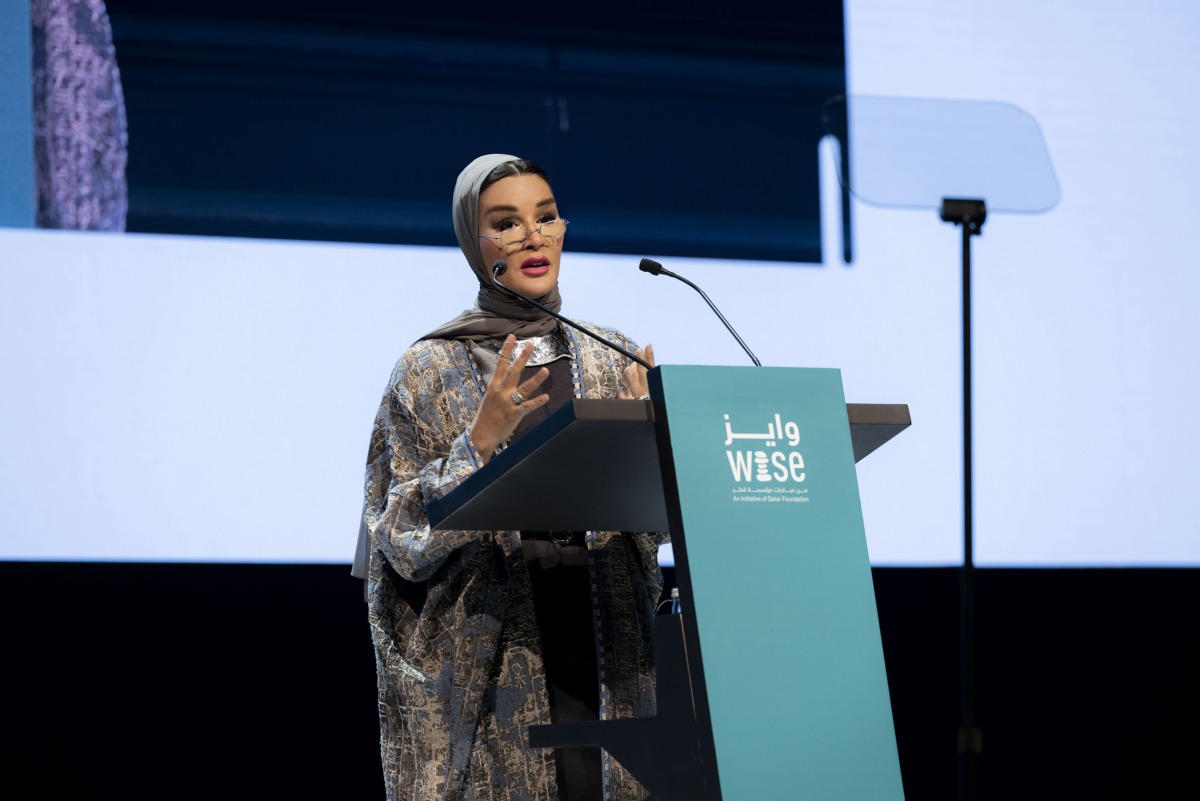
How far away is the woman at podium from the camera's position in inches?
75.3

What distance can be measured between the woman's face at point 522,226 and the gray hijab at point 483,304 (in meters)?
0.02

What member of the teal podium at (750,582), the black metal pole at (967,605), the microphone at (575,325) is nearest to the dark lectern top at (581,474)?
the teal podium at (750,582)

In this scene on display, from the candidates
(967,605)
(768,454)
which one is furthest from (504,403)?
(967,605)

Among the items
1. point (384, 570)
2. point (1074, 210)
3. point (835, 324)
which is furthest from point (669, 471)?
point (1074, 210)

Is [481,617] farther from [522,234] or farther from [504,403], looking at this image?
[522,234]

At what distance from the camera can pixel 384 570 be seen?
2020 mm

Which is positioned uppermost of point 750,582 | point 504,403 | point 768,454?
point 504,403

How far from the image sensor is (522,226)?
86.4 inches

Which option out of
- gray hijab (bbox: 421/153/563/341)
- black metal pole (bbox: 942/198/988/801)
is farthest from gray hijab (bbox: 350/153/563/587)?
black metal pole (bbox: 942/198/988/801)

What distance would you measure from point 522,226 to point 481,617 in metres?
0.66

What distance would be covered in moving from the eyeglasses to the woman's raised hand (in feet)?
1.55

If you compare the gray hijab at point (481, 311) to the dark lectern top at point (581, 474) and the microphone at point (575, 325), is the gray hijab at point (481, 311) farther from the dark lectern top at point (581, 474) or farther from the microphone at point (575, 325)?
the dark lectern top at point (581, 474)

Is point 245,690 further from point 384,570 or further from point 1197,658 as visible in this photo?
point 1197,658

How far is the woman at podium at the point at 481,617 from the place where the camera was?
1913mm
